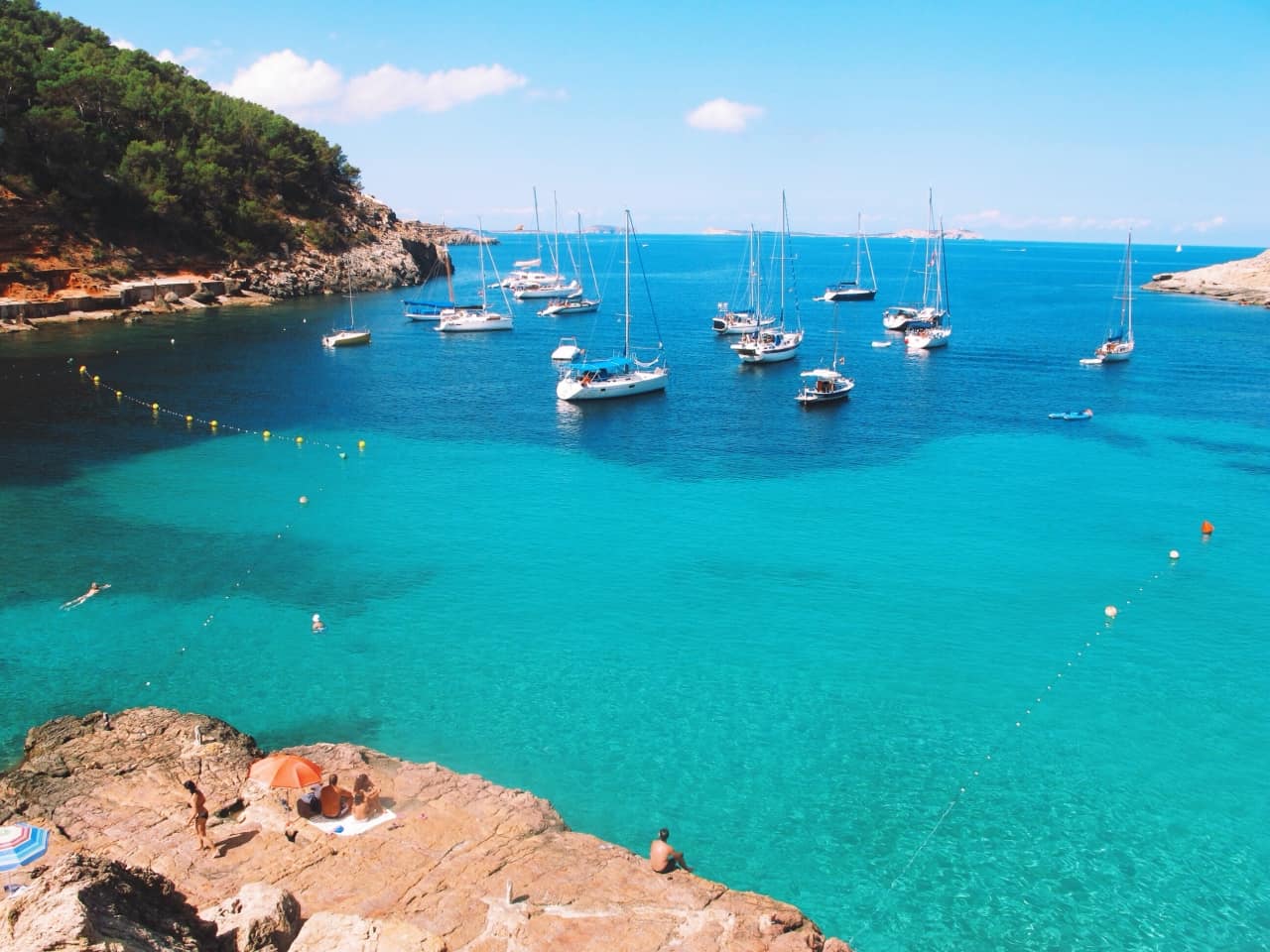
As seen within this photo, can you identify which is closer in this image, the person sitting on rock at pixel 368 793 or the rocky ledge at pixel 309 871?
the rocky ledge at pixel 309 871

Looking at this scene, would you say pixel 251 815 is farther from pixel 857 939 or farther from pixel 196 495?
pixel 196 495

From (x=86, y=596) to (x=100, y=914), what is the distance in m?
21.5

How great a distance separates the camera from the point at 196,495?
1518 inches

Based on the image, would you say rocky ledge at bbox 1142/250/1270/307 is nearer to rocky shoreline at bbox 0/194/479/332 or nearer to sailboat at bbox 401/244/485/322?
sailboat at bbox 401/244/485/322

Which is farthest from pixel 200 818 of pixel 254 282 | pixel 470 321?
pixel 254 282

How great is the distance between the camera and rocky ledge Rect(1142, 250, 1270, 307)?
419 ft

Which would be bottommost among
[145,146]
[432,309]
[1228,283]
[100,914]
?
[100,914]

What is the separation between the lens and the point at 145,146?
91750 millimetres

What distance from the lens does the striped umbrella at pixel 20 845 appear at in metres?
14.7

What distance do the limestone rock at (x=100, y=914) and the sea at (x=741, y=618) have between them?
5.59m

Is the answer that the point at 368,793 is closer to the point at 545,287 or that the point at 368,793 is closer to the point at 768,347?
the point at 768,347

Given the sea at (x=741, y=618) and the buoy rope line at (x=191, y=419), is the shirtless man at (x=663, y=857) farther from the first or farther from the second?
the buoy rope line at (x=191, y=419)

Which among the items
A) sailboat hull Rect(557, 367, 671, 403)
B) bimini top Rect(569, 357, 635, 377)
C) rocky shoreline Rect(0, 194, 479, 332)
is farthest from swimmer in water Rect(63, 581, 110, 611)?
rocky shoreline Rect(0, 194, 479, 332)

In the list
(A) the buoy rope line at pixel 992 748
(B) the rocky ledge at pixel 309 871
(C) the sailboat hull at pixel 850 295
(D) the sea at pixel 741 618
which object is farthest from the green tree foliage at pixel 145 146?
(A) the buoy rope line at pixel 992 748
